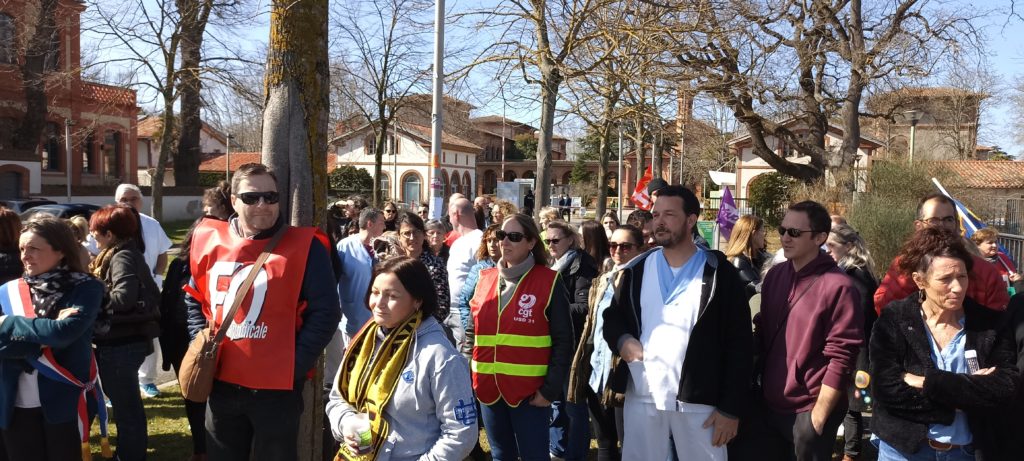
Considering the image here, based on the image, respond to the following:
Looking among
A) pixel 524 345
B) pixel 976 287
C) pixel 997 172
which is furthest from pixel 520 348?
pixel 997 172

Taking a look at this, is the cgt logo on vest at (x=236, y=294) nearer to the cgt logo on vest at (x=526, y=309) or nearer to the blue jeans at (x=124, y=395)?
the cgt logo on vest at (x=526, y=309)

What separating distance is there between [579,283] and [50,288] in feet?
10.5

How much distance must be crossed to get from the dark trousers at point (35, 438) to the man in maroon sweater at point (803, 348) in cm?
348

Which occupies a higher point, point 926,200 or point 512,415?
point 926,200

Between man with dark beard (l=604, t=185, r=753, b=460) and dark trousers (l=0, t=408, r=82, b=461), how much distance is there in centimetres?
291

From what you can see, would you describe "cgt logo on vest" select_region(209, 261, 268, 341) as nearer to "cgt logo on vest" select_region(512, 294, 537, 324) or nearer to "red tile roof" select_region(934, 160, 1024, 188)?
"cgt logo on vest" select_region(512, 294, 537, 324)

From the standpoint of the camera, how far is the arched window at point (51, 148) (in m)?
35.2

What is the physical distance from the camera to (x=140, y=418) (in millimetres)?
4770

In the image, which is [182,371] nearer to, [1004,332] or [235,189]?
[235,189]

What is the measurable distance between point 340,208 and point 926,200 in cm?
658

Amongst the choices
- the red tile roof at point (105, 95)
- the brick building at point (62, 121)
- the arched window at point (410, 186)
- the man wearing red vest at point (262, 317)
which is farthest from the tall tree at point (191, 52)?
the arched window at point (410, 186)

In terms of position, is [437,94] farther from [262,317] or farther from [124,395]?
[262,317]

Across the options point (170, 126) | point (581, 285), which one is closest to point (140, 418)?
point (581, 285)

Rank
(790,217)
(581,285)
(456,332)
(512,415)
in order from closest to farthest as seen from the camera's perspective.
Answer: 1. (790,217)
2. (512,415)
3. (581,285)
4. (456,332)
